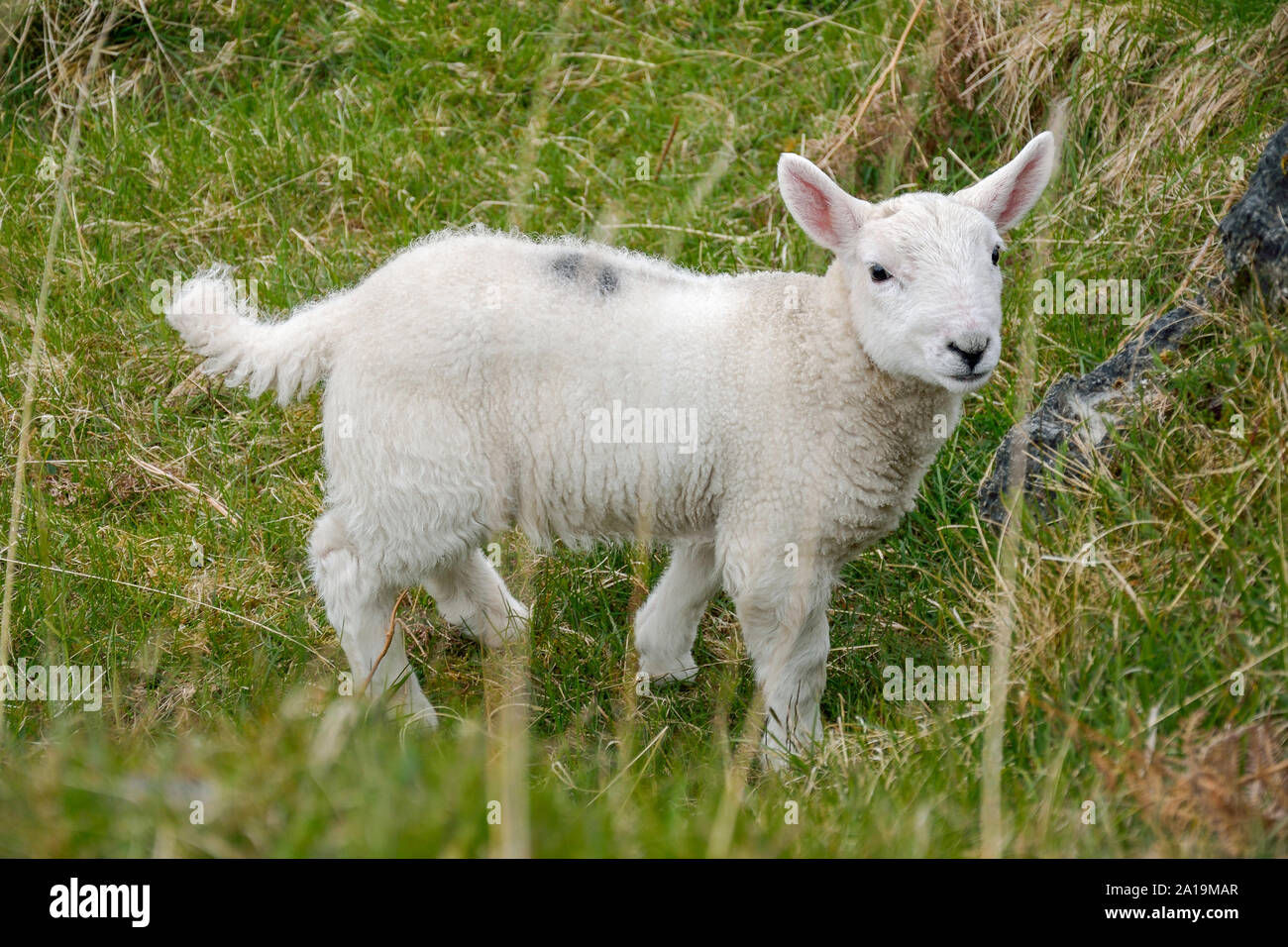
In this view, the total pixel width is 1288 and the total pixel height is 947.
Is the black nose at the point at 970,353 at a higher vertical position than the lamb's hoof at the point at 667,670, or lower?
higher

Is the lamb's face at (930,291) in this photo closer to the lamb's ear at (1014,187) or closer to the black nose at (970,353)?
the black nose at (970,353)

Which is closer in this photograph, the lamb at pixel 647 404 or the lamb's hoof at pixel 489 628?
the lamb at pixel 647 404

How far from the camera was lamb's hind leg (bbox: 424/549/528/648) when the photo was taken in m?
5.17

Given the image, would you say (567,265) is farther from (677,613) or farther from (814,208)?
(677,613)

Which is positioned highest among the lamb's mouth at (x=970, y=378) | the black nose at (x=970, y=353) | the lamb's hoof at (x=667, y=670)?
the black nose at (x=970, y=353)

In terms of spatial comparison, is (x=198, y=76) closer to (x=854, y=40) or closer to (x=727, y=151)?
(x=727, y=151)

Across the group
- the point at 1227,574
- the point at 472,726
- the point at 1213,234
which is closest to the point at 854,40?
the point at 1213,234

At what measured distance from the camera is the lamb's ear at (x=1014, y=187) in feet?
14.2

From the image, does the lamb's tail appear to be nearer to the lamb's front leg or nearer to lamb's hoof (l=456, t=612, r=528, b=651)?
lamb's hoof (l=456, t=612, r=528, b=651)

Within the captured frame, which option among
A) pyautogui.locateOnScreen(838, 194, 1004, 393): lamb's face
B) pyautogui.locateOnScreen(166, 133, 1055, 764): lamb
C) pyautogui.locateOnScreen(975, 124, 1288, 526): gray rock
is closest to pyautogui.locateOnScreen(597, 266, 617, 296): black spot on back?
pyautogui.locateOnScreen(166, 133, 1055, 764): lamb

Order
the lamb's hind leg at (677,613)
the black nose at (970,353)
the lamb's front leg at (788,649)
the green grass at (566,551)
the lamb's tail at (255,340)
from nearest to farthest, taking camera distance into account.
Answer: the green grass at (566,551), the black nose at (970,353), the lamb's front leg at (788,649), the lamb's tail at (255,340), the lamb's hind leg at (677,613)

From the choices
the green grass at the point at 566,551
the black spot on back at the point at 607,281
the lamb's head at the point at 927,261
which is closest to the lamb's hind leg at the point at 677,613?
the green grass at the point at 566,551

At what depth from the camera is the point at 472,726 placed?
3.33m

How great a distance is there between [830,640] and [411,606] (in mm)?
1618
